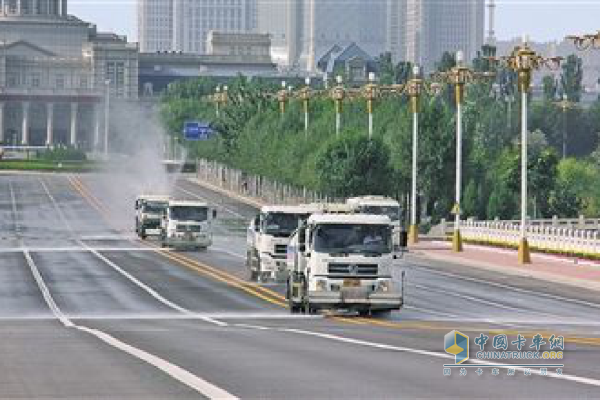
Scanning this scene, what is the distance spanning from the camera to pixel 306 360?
26.9 metres

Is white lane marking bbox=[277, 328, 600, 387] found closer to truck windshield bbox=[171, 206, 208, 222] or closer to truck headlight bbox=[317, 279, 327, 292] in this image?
truck headlight bbox=[317, 279, 327, 292]

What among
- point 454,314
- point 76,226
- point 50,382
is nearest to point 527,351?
point 50,382

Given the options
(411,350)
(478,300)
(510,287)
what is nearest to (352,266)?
(478,300)

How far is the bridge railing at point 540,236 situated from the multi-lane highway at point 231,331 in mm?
7098

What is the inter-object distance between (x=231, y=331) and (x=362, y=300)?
262 inches

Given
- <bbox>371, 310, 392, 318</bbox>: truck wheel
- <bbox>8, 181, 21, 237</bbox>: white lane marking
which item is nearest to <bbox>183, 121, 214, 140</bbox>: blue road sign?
<bbox>8, 181, 21, 237</bbox>: white lane marking

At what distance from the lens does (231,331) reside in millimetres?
36531

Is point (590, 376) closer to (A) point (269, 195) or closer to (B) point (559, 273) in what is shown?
(B) point (559, 273)

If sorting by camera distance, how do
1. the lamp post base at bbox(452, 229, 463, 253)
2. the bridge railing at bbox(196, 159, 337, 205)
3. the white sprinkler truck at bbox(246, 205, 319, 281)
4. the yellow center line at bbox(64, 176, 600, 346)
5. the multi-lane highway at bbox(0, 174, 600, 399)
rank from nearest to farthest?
the multi-lane highway at bbox(0, 174, 600, 399) < the yellow center line at bbox(64, 176, 600, 346) < the white sprinkler truck at bbox(246, 205, 319, 281) < the lamp post base at bbox(452, 229, 463, 253) < the bridge railing at bbox(196, 159, 337, 205)

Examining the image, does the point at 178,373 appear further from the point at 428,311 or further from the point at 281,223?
the point at 281,223

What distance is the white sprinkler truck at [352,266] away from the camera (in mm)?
42469

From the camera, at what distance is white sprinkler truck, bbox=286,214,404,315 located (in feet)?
139

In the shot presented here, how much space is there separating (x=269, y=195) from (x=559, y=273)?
297ft

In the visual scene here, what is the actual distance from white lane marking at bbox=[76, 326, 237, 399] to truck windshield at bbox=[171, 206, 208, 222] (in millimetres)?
51801
